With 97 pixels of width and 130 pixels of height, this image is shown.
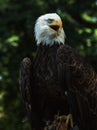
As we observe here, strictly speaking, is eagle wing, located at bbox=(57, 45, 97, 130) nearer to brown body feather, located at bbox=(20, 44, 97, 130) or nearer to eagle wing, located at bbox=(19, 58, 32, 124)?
brown body feather, located at bbox=(20, 44, 97, 130)

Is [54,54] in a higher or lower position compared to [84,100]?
higher

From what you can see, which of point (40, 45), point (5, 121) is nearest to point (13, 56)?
point (5, 121)

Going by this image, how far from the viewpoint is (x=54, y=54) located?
31.5 ft

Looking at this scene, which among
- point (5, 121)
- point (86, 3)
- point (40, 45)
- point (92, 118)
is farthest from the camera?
point (86, 3)

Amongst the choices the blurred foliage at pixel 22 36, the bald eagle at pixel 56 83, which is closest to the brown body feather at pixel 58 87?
the bald eagle at pixel 56 83

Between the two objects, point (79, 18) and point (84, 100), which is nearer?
point (84, 100)

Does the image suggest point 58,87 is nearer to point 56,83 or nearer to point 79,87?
point 56,83

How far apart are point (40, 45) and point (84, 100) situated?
1.02 meters

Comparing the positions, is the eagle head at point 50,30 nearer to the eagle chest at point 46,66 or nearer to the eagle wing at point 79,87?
the eagle chest at point 46,66

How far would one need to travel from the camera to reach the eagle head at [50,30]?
9.68 metres

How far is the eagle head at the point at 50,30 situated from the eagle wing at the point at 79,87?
11.0 inches

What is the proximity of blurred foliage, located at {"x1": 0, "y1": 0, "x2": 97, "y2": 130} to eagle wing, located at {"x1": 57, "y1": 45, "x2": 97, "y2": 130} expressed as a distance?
7.57 metres

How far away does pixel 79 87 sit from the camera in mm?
9383

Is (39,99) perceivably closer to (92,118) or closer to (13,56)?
(92,118)
